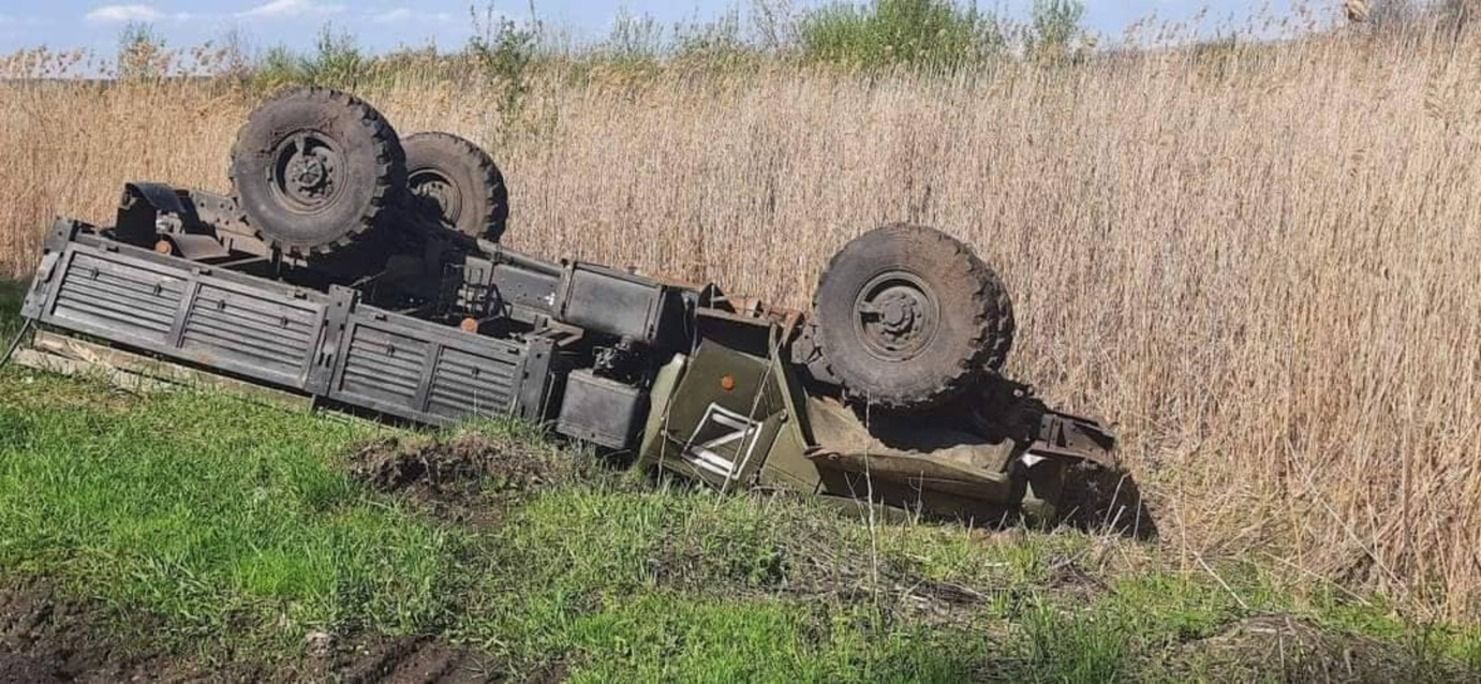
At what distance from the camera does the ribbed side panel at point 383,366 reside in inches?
218

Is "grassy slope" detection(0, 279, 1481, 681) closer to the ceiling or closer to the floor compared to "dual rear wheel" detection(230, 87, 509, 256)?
closer to the floor

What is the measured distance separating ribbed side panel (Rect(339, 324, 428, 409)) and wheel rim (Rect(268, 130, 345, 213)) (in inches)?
25.7

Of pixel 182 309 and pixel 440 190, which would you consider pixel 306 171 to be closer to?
pixel 182 309

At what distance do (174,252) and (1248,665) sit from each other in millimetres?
5095

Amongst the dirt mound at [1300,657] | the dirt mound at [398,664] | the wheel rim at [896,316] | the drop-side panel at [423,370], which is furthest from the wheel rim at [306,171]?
the dirt mound at [1300,657]

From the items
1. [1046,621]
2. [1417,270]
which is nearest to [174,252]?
[1046,621]

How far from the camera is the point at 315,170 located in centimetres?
573

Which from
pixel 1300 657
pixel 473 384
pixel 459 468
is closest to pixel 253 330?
pixel 473 384

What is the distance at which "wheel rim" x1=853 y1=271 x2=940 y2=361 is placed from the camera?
5.03m

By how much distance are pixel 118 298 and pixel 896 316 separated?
3.51m

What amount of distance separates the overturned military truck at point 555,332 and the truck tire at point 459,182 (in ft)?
2.29

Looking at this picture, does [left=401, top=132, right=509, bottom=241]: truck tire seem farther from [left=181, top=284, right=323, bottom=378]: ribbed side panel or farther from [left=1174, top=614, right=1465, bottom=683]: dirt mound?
[left=1174, top=614, right=1465, bottom=683]: dirt mound

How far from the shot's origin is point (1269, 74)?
28.6ft

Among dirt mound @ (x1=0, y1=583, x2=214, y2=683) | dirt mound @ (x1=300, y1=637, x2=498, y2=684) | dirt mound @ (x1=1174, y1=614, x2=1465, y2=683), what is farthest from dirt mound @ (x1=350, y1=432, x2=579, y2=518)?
dirt mound @ (x1=1174, y1=614, x2=1465, y2=683)
